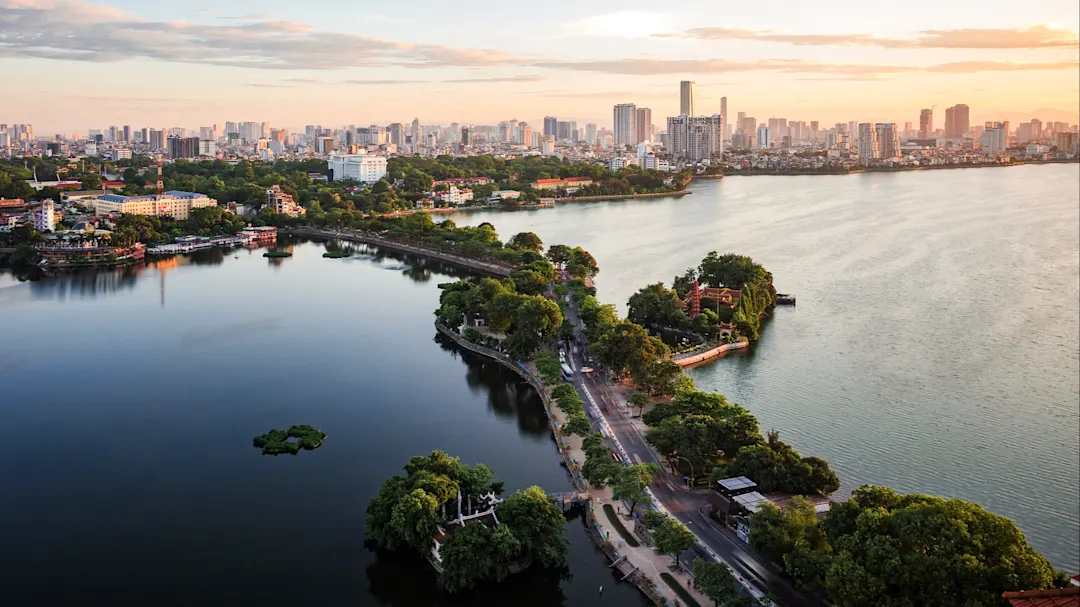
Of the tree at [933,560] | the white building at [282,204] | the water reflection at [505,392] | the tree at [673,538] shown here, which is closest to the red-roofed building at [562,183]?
the white building at [282,204]

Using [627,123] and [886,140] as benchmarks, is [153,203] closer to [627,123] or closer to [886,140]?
[886,140]

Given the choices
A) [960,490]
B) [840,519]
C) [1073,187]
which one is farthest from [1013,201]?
[840,519]

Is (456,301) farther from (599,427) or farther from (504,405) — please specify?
(599,427)

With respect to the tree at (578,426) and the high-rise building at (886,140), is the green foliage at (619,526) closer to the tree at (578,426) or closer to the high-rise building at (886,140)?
the tree at (578,426)

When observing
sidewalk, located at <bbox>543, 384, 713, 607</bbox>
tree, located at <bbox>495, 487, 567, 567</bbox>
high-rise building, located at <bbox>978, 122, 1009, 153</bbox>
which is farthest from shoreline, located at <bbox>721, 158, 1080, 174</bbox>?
tree, located at <bbox>495, 487, 567, 567</bbox>

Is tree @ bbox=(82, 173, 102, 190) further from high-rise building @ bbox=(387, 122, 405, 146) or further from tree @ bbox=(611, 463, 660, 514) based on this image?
high-rise building @ bbox=(387, 122, 405, 146)

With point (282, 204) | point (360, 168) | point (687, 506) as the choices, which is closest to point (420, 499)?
point (687, 506)
